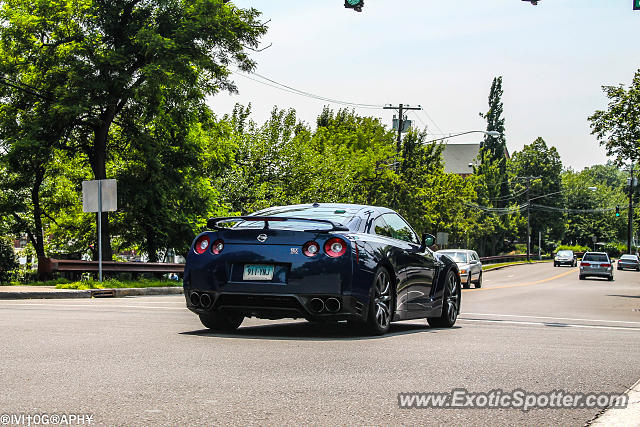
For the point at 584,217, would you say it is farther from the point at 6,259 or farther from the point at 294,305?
the point at 294,305

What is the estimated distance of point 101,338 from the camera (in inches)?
309

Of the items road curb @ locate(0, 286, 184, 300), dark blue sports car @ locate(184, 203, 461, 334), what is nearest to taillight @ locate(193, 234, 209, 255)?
dark blue sports car @ locate(184, 203, 461, 334)

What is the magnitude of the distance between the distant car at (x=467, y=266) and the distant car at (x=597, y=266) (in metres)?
17.3

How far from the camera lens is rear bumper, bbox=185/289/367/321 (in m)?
8.27

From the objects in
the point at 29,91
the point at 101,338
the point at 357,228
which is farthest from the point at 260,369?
the point at 29,91

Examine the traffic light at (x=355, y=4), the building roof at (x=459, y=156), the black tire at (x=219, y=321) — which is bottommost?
the black tire at (x=219, y=321)

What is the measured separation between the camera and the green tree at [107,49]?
91.0 ft

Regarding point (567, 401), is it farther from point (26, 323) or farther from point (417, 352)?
point (26, 323)

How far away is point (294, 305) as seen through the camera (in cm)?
830

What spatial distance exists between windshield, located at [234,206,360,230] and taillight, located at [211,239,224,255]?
0.35m

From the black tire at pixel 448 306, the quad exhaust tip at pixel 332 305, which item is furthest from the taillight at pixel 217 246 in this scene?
the black tire at pixel 448 306

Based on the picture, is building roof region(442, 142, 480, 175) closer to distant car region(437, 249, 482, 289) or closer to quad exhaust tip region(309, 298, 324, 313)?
distant car region(437, 249, 482, 289)

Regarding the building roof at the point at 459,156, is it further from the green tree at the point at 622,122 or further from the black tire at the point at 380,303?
the black tire at the point at 380,303

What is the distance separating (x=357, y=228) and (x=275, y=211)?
1.13 metres
